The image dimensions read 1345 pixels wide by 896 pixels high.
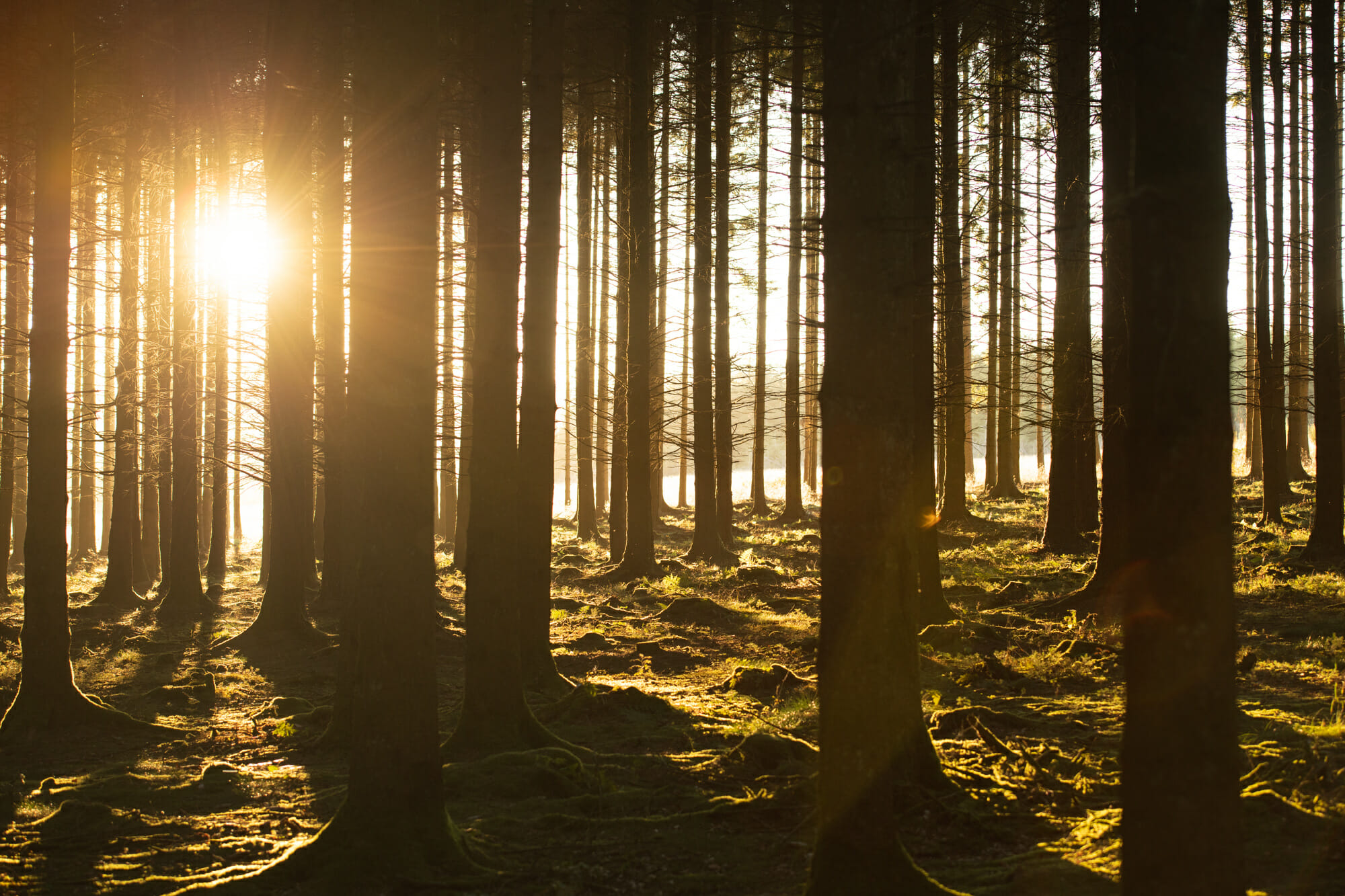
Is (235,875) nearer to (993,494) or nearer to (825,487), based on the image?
(825,487)

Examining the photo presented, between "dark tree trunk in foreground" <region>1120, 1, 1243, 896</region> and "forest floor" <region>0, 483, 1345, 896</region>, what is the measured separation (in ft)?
5.08

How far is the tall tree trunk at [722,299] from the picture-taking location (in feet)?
56.9

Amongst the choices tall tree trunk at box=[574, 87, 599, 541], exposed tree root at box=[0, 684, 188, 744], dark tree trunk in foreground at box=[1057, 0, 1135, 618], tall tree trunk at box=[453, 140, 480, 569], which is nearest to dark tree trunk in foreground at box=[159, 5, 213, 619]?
tall tree trunk at box=[453, 140, 480, 569]

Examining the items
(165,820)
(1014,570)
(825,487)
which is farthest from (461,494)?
(825,487)

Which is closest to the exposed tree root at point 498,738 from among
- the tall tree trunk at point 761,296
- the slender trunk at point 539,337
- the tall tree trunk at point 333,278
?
the tall tree trunk at point 333,278

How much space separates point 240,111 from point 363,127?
1422cm

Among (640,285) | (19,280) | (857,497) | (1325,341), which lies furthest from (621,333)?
(857,497)

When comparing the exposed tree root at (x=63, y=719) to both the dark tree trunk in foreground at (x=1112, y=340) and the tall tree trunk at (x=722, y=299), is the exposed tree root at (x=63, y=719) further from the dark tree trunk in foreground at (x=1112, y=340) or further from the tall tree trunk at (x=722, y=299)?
the tall tree trunk at (x=722, y=299)

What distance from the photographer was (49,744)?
8148 mm

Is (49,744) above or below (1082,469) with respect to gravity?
below

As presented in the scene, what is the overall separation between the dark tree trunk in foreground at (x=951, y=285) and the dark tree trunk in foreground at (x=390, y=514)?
4.31m

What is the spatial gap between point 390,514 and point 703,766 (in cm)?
315

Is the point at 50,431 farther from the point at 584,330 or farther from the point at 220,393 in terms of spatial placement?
the point at 584,330

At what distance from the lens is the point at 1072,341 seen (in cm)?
1516
